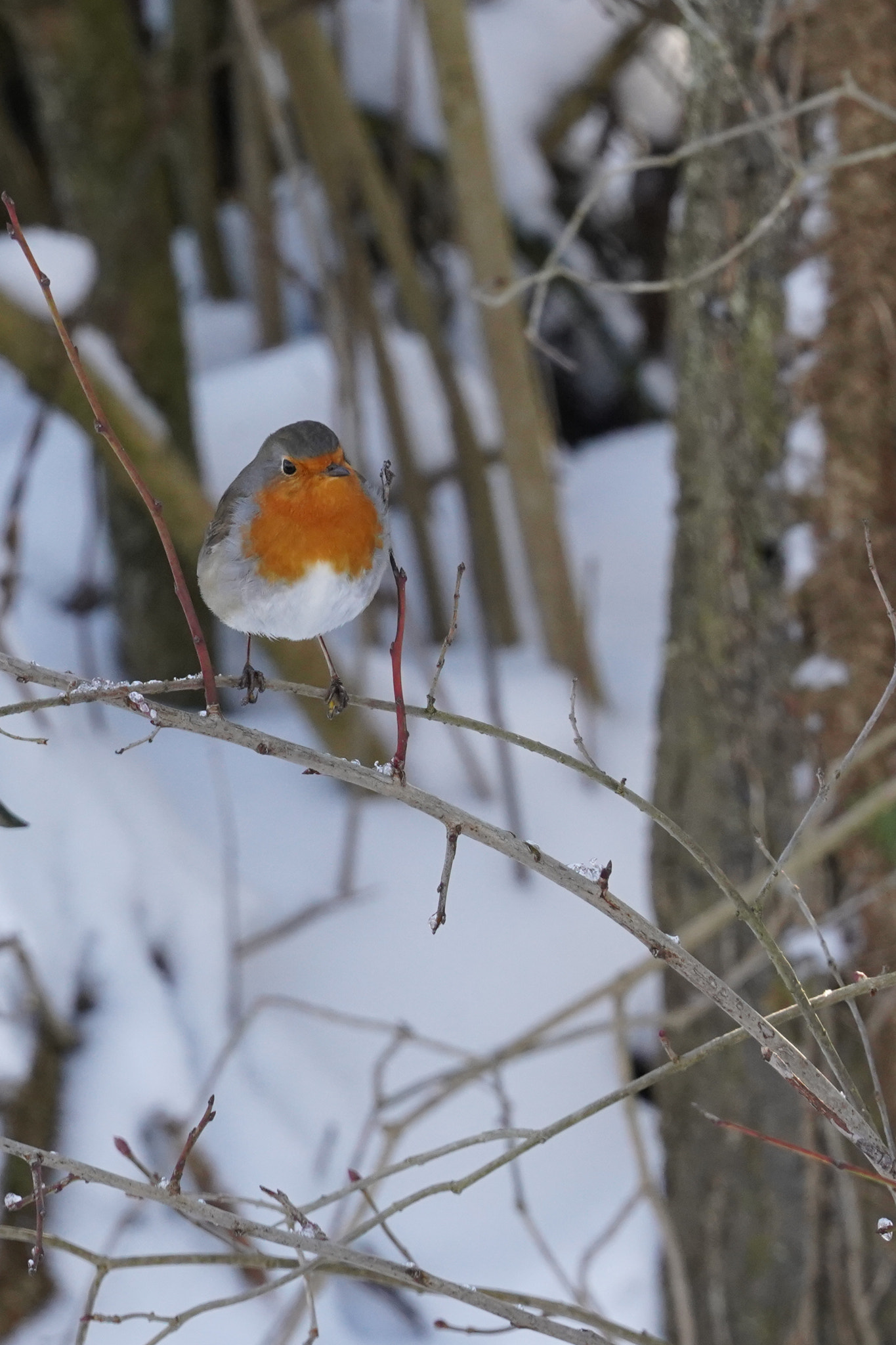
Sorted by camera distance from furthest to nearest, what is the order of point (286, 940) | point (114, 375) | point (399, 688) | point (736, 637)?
1. point (286, 940)
2. point (114, 375)
3. point (736, 637)
4. point (399, 688)

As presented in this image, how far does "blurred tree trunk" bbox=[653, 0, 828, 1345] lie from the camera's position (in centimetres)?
248

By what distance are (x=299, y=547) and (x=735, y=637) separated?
138 cm

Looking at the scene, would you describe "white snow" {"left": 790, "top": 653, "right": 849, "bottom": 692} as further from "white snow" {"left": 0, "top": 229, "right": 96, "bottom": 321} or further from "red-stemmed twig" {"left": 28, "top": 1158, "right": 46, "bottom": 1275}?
"red-stemmed twig" {"left": 28, "top": 1158, "right": 46, "bottom": 1275}

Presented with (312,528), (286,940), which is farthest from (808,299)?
(286,940)

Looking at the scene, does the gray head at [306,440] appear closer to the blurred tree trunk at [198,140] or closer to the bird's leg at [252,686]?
the bird's leg at [252,686]

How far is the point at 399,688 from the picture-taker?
3.44 feet

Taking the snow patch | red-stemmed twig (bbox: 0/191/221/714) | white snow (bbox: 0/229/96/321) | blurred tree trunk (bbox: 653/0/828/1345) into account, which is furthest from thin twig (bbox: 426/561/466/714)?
the snow patch

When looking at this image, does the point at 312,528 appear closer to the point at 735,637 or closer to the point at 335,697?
the point at 335,697

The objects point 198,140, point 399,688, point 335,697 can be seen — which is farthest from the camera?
point 198,140

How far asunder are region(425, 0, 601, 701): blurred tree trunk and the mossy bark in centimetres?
68

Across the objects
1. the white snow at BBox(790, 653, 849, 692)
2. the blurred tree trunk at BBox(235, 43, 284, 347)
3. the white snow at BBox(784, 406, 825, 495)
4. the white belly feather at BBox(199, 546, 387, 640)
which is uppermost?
the blurred tree trunk at BBox(235, 43, 284, 347)

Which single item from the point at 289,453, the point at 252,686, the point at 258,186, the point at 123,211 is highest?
the point at 258,186

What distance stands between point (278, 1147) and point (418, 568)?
1689 millimetres

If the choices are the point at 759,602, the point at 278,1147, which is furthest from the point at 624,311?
the point at 278,1147
